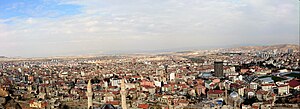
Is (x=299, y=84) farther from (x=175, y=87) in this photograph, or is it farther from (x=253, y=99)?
(x=175, y=87)

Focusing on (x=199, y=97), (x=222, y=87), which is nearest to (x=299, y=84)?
(x=222, y=87)

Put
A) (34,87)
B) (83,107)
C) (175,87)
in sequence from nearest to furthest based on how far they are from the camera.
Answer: (83,107), (175,87), (34,87)

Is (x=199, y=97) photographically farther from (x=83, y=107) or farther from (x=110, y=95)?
(x=83, y=107)

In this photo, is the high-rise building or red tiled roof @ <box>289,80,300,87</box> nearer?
red tiled roof @ <box>289,80,300,87</box>

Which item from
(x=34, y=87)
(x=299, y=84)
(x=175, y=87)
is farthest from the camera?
(x=34, y=87)

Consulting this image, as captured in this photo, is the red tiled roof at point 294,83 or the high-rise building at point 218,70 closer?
the red tiled roof at point 294,83

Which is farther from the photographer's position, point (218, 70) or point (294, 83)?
point (218, 70)

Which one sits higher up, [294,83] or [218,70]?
[218,70]

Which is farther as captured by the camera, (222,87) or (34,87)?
(34,87)

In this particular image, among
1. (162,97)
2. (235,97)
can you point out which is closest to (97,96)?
(162,97)
